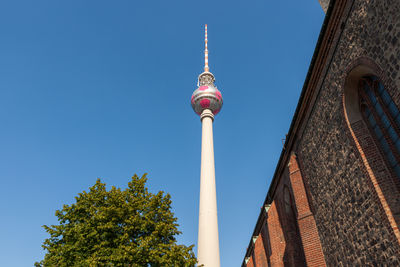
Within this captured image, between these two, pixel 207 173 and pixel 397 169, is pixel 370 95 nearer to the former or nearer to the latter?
pixel 397 169

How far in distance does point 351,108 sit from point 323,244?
5722mm

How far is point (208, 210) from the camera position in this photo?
30.2 m

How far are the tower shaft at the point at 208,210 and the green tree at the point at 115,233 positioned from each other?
12551mm

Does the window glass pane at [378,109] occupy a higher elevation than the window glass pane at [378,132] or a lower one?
higher

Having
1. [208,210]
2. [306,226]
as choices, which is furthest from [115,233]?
[208,210]

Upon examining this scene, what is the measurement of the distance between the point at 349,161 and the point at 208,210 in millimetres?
22625

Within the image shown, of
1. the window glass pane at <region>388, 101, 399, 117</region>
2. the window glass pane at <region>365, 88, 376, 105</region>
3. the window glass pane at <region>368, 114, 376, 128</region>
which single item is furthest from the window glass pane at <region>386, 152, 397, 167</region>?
the window glass pane at <region>365, 88, 376, 105</region>

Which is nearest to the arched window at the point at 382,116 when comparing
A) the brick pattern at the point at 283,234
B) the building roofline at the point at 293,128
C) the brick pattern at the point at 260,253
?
the building roofline at the point at 293,128

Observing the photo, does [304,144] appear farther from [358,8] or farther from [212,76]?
[212,76]

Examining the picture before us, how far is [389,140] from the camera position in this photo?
8.08 m

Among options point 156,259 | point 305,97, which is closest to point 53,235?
point 156,259

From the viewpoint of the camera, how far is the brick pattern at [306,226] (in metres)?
11.3

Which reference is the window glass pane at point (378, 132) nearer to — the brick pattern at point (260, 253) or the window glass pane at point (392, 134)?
the window glass pane at point (392, 134)

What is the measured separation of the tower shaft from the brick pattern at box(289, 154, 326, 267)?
669 inches
